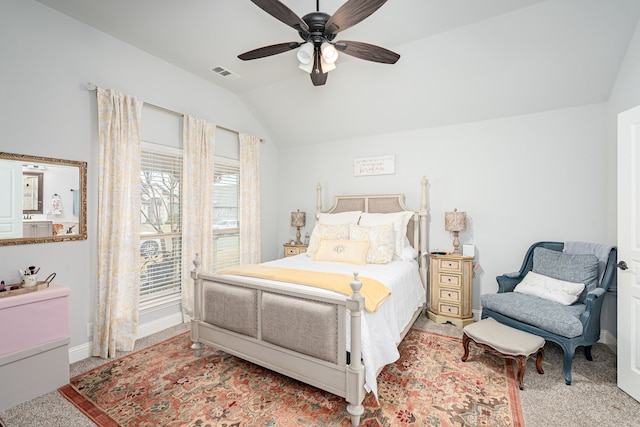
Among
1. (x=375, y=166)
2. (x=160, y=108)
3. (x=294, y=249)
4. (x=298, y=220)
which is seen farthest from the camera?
(x=298, y=220)

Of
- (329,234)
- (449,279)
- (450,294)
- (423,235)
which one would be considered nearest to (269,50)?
(329,234)

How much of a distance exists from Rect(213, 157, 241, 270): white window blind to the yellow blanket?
1406 mm

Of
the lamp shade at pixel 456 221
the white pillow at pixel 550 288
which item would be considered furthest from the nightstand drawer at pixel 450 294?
the lamp shade at pixel 456 221

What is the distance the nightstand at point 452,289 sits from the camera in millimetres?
3488

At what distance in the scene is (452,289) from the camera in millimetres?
3539

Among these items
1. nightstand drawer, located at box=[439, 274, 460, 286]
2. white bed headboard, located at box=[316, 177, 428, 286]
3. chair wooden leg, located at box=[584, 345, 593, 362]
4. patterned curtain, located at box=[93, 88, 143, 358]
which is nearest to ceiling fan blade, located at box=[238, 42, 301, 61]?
patterned curtain, located at box=[93, 88, 143, 358]

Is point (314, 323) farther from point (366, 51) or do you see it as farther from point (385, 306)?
point (366, 51)

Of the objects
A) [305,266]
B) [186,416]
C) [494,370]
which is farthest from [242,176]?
[494,370]

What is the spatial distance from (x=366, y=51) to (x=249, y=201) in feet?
9.13

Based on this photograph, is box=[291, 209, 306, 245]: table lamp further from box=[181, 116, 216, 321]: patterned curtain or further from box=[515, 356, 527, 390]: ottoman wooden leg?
box=[515, 356, 527, 390]: ottoman wooden leg

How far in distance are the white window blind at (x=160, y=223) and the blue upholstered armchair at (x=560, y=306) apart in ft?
11.8

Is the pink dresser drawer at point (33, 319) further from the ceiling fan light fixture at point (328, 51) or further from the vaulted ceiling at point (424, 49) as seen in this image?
the ceiling fan light fixture at point (328, 51)

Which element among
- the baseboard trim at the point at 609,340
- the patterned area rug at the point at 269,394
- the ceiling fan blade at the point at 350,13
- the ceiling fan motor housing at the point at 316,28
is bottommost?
the patterned area rug at the point at 269,394

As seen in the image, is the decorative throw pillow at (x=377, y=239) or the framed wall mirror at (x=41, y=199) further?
the decorative throw pillow at (x=377, y=239)
